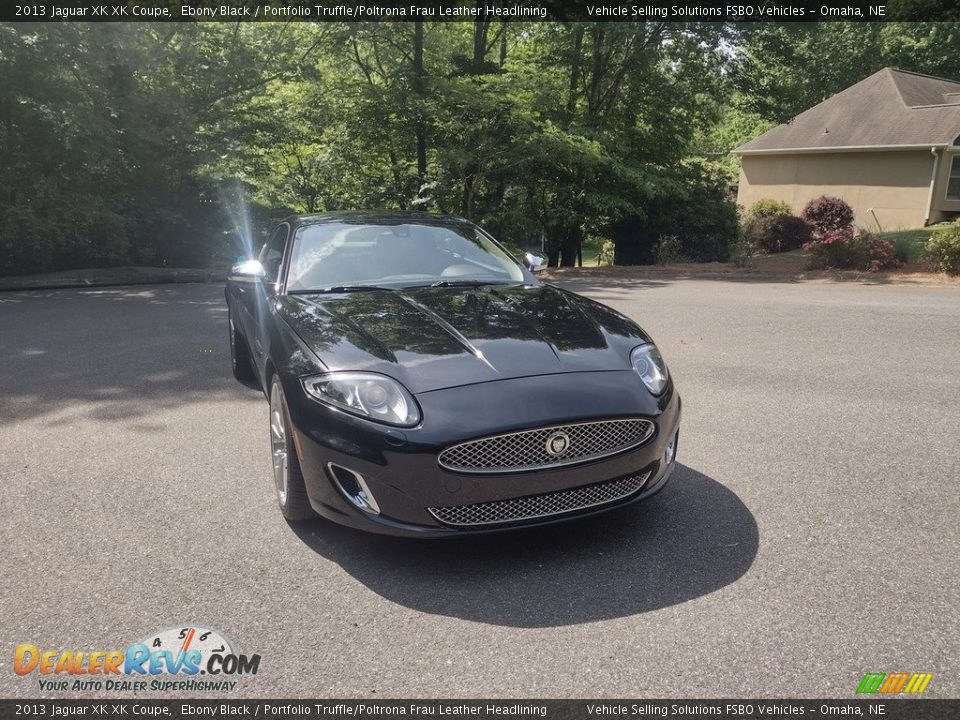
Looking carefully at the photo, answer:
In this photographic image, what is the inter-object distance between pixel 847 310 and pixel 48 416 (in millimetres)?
10091

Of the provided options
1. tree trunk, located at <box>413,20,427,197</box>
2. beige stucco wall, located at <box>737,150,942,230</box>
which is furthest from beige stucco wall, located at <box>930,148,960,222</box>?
tree trunk, located at <box>413,20,427,197</box>

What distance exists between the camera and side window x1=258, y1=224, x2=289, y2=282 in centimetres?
506

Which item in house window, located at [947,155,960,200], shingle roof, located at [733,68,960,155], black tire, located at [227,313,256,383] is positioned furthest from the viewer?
shingle roof, located at [733,68,960,155]

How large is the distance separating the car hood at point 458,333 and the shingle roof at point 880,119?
23787 mm

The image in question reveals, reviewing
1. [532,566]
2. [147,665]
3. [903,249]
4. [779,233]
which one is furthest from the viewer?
[779,233]

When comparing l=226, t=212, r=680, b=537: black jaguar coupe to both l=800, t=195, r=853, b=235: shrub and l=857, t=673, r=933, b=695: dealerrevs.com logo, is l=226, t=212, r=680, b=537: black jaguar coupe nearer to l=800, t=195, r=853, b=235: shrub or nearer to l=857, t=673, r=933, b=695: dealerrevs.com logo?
l=857, t=673, r=933, b=695: dealerrevs.com logo

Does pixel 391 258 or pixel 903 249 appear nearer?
pixel 391 258

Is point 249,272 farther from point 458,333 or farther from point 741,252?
point 741,252

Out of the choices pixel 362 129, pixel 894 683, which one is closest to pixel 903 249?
pixel 362 129

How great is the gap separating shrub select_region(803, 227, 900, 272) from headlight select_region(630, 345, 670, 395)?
48.8 ft

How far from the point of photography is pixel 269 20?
59.1ft

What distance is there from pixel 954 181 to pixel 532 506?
28.3 m

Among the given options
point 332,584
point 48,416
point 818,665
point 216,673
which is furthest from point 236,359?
point 818,665

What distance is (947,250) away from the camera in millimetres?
15406
